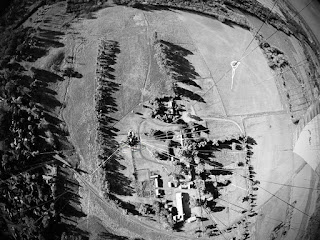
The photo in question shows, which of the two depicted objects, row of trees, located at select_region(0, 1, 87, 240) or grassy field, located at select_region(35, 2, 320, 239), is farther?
grassy field, located at select_region(35, 2, 320, 239)

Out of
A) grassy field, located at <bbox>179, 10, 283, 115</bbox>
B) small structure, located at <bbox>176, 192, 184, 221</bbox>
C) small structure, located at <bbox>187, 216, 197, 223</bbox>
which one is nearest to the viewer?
small structure, located at <bbox>176, 192, 184, 221</bbox>

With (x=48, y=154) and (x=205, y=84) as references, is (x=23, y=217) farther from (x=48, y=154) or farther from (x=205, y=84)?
(x=205, y=84)

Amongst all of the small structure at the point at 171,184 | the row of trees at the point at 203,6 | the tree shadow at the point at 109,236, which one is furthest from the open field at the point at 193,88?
the tree shadow at the point at 109,236

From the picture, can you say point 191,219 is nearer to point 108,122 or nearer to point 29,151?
point 108,122

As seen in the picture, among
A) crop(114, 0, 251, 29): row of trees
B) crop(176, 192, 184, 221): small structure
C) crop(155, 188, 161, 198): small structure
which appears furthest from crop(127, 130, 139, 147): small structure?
crop(114, 0, 251, 29): row of trees

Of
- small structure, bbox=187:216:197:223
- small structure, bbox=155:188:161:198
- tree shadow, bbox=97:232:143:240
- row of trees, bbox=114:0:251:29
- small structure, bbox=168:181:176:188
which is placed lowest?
tree shadow, bbox=97:232:143:240

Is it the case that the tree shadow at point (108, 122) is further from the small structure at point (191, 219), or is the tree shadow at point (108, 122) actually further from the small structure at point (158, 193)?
the small structure at point (191, 219)

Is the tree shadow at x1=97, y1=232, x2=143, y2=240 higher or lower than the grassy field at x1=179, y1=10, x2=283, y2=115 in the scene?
lower

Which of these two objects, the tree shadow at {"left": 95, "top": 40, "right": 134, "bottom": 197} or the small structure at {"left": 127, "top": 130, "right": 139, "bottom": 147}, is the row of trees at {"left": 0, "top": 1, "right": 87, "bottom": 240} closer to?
the tree shadow at {"left": 95, "top": 40, "right": 134, "bottom": 197}

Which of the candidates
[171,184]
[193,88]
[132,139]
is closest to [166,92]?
[193,88]
